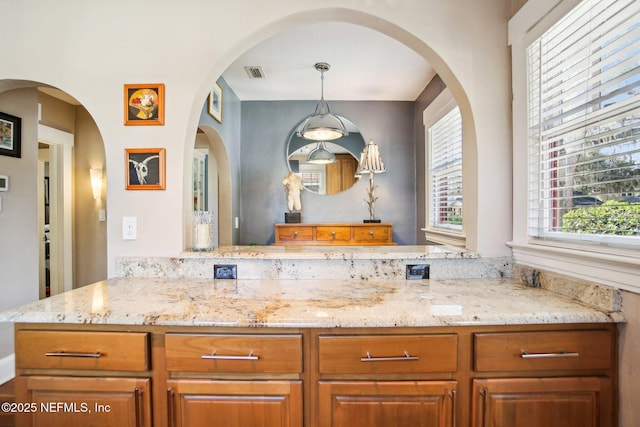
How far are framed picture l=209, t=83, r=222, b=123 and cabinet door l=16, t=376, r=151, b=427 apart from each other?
2.33m

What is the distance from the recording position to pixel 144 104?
160 cm

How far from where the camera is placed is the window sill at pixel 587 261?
996 mm

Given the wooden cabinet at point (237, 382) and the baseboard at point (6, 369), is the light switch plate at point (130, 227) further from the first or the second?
the baseboard at point (6, 369)

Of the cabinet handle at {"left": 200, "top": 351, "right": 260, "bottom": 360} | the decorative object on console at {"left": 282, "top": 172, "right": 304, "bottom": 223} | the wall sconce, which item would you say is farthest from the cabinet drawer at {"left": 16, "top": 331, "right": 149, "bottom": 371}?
the wall sconce

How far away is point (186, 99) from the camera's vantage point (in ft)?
5.28

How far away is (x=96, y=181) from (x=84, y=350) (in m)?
3.39

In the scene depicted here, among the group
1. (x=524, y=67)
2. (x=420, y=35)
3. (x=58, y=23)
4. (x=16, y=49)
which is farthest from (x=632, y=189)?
(x=16, y=49)

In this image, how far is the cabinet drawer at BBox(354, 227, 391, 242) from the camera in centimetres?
351

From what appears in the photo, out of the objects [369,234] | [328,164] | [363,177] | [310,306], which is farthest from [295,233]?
[310,306]

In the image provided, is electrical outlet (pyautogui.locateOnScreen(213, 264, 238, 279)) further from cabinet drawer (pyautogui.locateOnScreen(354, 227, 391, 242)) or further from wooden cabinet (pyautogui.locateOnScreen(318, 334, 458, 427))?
cabinet drawer (pyautogui.locateOnScreen(354, 227, 391, 242))

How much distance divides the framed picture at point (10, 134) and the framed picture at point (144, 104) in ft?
4.00

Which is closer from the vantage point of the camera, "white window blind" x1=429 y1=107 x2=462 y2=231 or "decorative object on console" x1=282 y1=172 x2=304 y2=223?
"white window blind" x1=429 y1=107 x2=462 y2=231

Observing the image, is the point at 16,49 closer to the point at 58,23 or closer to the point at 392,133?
the point at 58,23

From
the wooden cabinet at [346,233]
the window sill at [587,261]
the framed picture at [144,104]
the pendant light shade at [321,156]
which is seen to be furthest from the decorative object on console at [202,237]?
the pendant light shade at [321,156]
